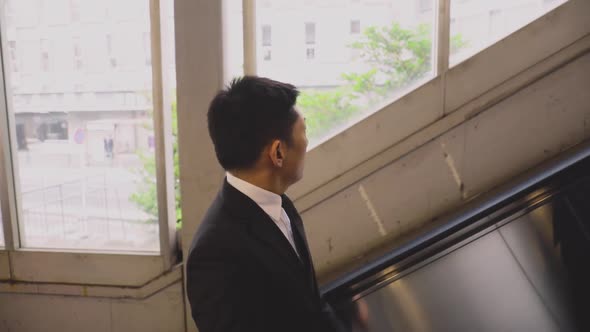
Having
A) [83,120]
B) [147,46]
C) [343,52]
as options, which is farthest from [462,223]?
[83,120]

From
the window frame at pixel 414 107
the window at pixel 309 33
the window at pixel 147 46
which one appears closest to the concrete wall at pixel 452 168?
the window frame at pixel 414 107

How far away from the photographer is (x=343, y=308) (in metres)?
2.28

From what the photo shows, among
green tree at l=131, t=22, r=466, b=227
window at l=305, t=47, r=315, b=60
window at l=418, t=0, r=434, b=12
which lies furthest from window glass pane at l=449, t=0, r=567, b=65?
window at l=305, t=47, r=315, b=60

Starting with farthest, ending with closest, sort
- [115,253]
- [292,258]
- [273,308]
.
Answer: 1. [115,253]
2. [292,258]
3. [273,308]

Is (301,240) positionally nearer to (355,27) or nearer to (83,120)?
(355,27)

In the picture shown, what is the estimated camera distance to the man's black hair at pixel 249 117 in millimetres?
1200

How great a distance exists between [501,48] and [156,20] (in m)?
2.37

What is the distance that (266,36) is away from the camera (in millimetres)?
3262

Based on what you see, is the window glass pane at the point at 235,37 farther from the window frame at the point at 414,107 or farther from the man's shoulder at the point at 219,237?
the man's shoulder at the point at 219,237

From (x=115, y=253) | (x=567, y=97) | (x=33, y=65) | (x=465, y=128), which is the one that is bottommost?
(x=115, y=253)

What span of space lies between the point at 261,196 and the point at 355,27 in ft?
7.52

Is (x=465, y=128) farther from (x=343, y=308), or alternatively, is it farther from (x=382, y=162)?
(x=343, y=308)

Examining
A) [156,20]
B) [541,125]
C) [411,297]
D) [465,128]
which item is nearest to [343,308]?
[411,297]

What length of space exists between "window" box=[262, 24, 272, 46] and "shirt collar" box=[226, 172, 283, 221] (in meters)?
2.15
